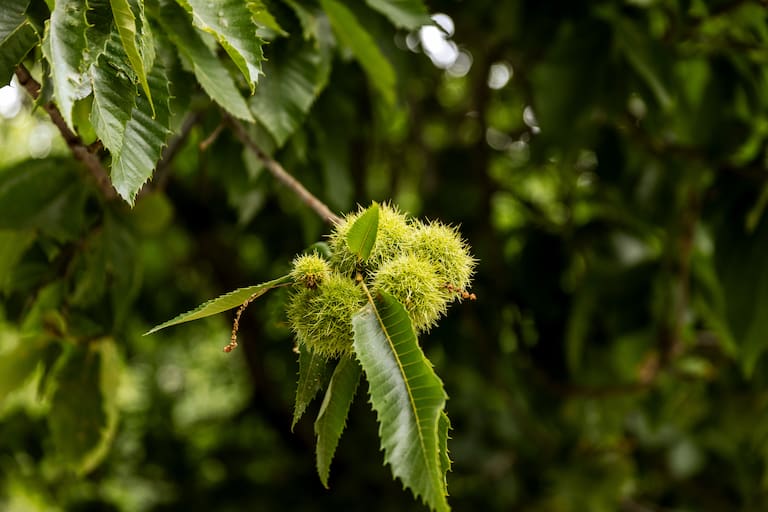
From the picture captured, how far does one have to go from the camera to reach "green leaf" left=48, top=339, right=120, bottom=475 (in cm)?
178

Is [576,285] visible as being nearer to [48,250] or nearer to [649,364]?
[649,364]

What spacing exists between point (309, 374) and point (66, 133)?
1.73ft

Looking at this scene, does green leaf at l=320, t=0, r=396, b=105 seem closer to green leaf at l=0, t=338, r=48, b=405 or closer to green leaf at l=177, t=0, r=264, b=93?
green leaf at l=177, t=0, r=264, b=93

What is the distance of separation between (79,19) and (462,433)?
270 cm

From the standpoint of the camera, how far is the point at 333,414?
95 cm

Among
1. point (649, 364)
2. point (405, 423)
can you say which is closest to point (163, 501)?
point (649, 364)

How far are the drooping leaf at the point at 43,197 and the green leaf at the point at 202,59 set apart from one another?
2.01ft

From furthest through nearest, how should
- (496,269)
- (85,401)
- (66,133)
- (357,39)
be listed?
(496,269) < (85,401) < (357,39) < (66,133)

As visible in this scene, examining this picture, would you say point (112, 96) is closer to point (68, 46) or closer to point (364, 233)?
point (68, 46)

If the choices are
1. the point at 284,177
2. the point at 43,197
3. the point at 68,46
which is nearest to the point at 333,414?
the point at 284,177

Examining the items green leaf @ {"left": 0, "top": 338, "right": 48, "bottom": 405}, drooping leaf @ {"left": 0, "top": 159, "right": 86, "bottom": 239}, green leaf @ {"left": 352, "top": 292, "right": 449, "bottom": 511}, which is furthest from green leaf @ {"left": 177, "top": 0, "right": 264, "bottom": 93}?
green leaf @ {"left": 0, "top": 338, "right": 48, "bottom": 405}

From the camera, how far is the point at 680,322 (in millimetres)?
2545

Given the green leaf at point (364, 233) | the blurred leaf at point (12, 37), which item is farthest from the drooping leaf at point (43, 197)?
the green leaf at point (364, 233)

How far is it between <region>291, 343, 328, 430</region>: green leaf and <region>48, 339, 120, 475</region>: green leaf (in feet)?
3.12
